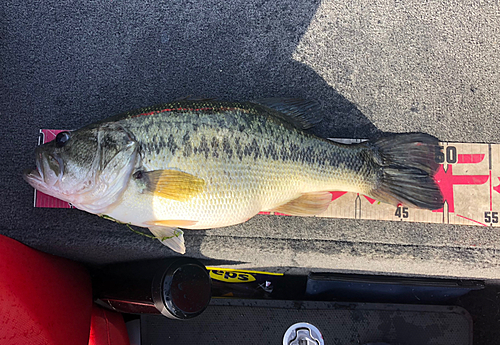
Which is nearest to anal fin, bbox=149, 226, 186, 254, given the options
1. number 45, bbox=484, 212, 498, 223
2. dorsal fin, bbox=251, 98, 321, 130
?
dorsal fin, bbox=251, 98, 321, 130

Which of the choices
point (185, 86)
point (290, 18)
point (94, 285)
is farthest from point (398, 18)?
point (94, 285)

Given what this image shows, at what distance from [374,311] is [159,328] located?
1.12 meters

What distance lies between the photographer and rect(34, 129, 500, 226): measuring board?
159cm

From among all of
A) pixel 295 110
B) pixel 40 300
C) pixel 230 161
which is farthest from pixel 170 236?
pixel 295 110

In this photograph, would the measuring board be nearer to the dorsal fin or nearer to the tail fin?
the tail fin

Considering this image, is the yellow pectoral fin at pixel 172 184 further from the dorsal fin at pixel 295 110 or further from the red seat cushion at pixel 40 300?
the red seat cushion at pixel 40 300

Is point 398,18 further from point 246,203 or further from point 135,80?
point 135,80

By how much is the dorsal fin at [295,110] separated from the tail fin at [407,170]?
0.99 ft

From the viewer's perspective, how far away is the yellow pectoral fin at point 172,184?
4.04 ft

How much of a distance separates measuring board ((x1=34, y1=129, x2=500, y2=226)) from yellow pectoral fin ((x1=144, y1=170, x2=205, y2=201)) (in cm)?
68

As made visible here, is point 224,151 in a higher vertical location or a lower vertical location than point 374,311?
higher

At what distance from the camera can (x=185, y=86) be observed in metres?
1.69

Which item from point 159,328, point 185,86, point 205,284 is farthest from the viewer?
point 185,86

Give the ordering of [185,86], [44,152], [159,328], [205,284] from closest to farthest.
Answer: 1. [44,152]
2. [205,284]
3. [159,328]
4. [185,86]
